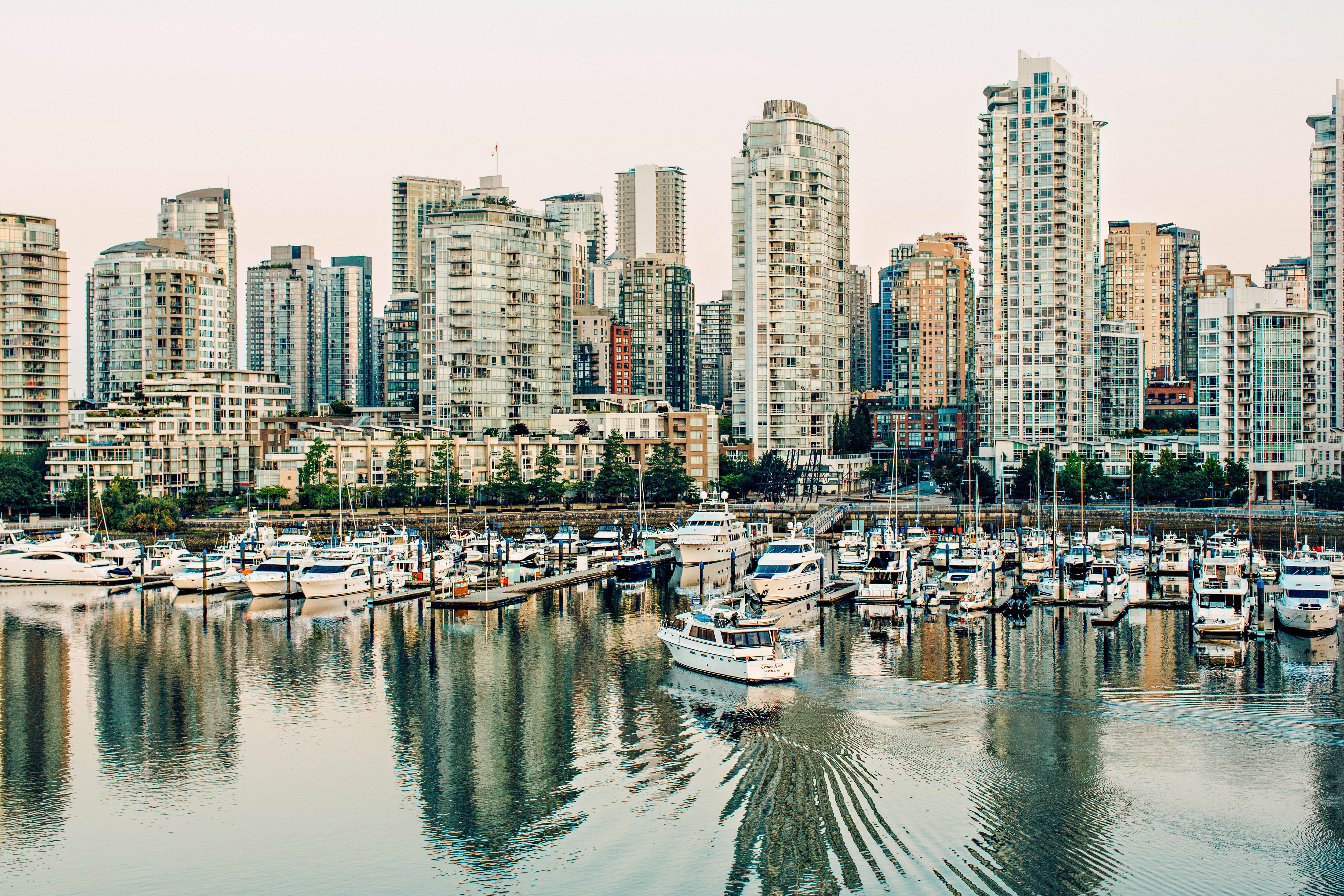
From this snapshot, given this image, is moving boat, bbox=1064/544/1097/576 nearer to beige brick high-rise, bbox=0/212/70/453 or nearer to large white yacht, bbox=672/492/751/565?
large white yacht, bbox=672/492/751/565

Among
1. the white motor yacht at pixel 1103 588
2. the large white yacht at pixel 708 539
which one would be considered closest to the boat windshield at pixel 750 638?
the white motor yacht at pixel 1103 588

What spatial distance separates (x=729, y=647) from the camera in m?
47.8

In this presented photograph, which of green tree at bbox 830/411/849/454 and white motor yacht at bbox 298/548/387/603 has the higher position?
green tree at bbox 830/411/849/454

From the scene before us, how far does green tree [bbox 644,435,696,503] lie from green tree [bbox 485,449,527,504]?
11955 millimetres

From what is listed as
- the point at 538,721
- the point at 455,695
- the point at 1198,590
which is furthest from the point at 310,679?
the point at 1198,590

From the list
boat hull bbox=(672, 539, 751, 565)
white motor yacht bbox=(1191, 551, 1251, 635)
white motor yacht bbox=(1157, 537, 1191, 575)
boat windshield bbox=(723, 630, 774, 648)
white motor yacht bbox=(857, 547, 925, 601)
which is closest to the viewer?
boat windshield bbox=(723, 630, 774, 648)

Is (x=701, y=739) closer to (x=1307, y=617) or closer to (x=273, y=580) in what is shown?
(x=1307, y=617)

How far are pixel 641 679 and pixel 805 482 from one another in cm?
9134

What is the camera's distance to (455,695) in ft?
156

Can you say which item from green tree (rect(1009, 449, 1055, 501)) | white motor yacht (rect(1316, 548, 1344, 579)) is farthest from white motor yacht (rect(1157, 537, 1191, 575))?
green tree (rect(1009, 449, 1055, 501))

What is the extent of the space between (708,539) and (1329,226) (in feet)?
295

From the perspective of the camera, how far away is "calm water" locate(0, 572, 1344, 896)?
30438 millimetres

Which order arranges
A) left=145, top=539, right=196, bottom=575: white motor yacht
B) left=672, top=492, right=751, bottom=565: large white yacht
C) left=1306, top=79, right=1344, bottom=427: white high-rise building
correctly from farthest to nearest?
left=1306, top=79, right=1344, bottom=427: white high-rise building, left=672, top=492, right=751, bottom=565: large white yacht, left=145, top=539, right=196, bottom=575: white motor yacht

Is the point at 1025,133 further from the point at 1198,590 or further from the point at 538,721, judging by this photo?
the point at 538,721
